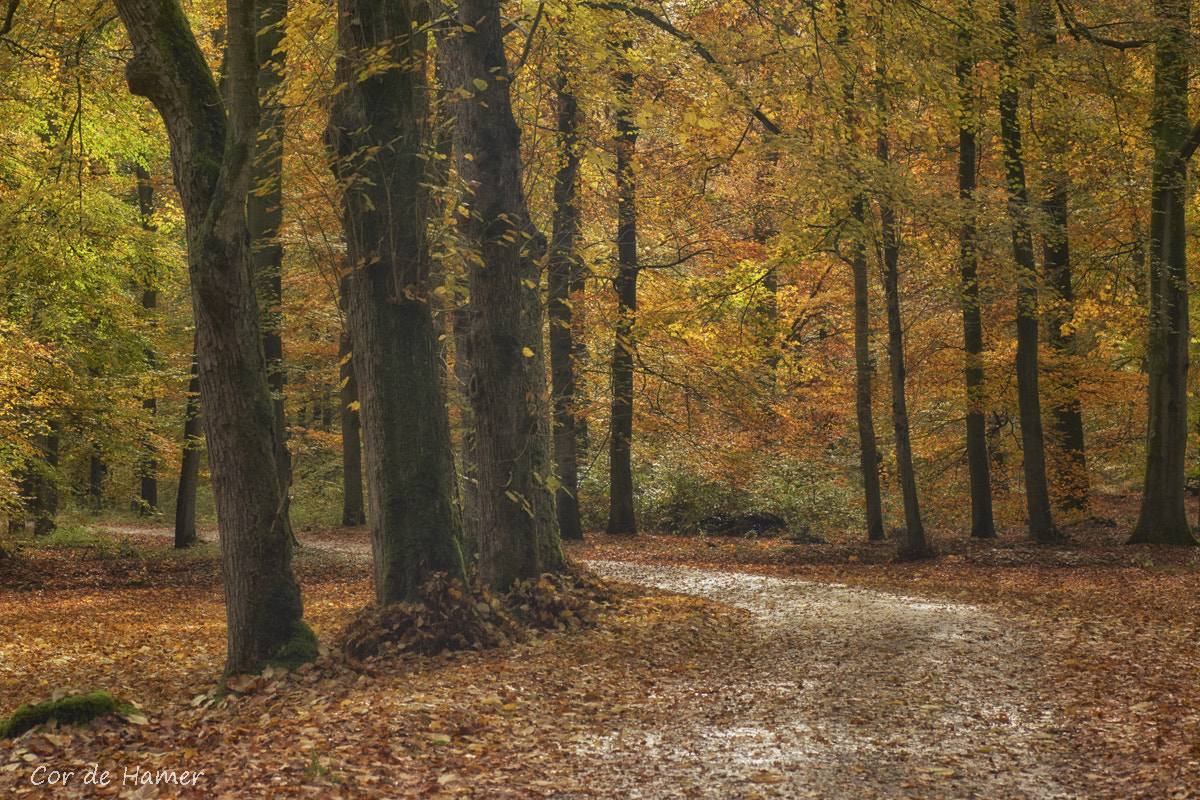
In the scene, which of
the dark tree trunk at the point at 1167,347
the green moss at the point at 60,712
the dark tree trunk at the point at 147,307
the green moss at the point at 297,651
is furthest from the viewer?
the dark tree trunk at the point at 147,307

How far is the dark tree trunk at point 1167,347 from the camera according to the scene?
1316 centimetres

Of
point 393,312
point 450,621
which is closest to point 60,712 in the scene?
point 450,621

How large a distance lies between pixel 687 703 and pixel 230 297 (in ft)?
14.1

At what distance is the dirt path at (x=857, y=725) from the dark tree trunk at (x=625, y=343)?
855 centimetres

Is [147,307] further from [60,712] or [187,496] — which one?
[60,712]

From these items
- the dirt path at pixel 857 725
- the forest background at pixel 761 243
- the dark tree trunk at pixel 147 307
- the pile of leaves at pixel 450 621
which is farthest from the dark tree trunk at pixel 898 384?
the dark tree trunk at pixel 147 307

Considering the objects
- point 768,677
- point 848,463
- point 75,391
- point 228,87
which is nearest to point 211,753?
point 768,677

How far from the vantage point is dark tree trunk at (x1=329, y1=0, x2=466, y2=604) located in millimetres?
6984

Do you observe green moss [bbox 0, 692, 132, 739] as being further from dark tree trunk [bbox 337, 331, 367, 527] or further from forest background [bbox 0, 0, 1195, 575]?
dark tree trunk [bbox 337, 331, 367, 527]

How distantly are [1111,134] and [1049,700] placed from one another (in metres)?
10.4

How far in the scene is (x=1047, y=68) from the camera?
9.75 meters

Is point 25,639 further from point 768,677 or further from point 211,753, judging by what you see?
point 768,677

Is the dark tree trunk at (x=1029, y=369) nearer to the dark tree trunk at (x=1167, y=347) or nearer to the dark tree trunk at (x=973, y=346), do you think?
the dark tree trunk at (x=973, y=346)

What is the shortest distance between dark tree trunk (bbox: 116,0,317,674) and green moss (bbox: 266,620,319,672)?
0.4 inches
